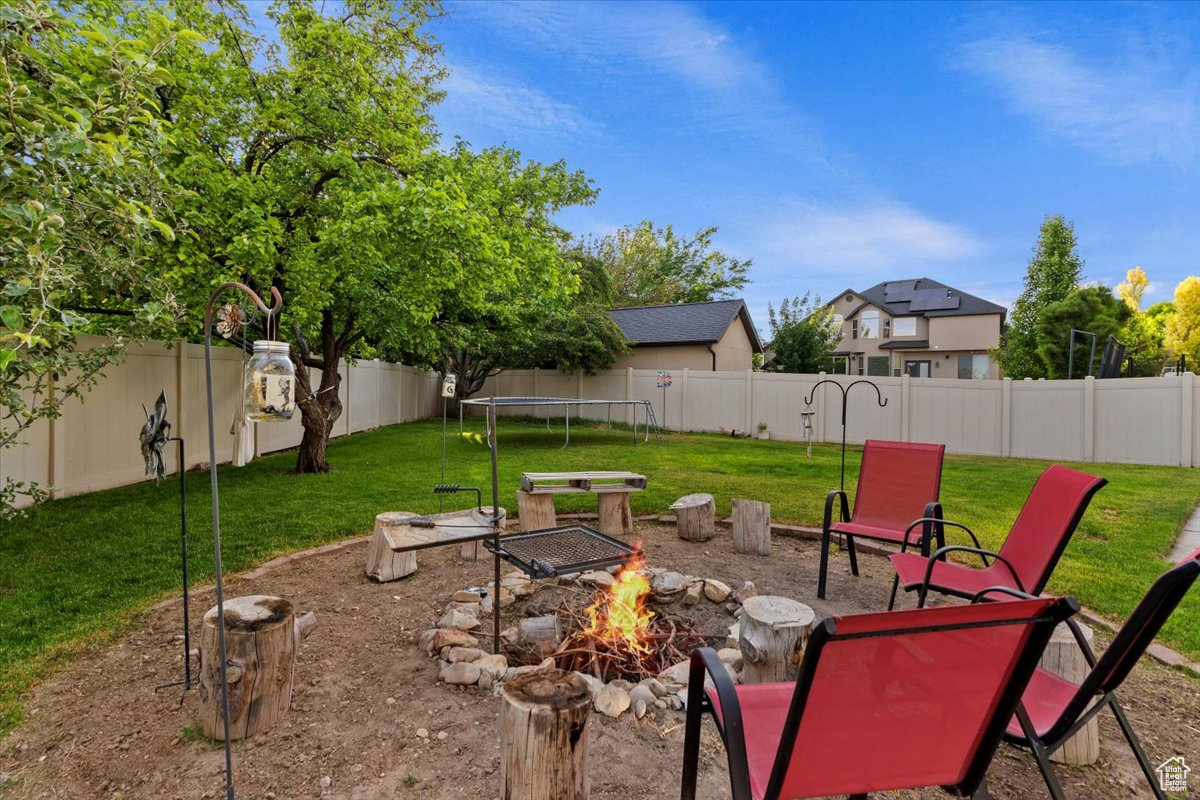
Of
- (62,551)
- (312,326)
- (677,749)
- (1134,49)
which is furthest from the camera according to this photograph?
(1134,49)

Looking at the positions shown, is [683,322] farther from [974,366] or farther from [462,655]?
[462,655]

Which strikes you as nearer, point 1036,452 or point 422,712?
point 422,712

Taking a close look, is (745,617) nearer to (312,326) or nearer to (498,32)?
(312,326)

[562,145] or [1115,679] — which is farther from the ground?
[562,145]

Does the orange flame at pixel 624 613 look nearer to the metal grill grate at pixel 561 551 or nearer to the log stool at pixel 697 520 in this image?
the metal grill grate at pixel 561 551

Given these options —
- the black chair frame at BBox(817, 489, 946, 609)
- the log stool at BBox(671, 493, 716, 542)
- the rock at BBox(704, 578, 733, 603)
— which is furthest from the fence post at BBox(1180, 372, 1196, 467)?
the rock at BBox(704, 578, 733, 603)

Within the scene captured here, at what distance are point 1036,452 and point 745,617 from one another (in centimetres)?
1122

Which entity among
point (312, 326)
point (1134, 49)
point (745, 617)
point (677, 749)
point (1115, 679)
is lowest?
point (677, 749)

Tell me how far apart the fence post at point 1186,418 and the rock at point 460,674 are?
12092mm

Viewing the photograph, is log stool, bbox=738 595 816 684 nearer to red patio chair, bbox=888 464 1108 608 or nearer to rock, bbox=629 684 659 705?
rock, bbox=629 684 659 705

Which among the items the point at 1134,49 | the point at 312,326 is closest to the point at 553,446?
the point at 312,326

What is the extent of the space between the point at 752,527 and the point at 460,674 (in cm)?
270

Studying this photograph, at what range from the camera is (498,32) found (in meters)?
9.33

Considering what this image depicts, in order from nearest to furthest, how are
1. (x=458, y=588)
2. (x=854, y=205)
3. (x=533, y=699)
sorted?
(x=533, y=699) → (x=458, y=588) → (x=854, y=205)
